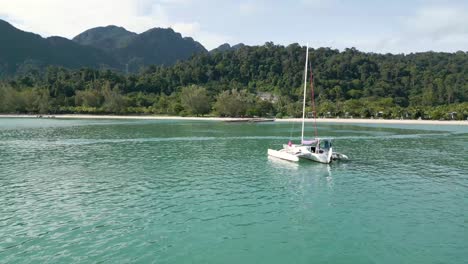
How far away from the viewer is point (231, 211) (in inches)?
898

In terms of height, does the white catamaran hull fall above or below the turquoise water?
above

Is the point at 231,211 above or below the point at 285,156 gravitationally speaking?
below

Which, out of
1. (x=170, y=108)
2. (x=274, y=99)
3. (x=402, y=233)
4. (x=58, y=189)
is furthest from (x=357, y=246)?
(x=274, y=99)

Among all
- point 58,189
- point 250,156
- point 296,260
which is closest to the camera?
point 296,260

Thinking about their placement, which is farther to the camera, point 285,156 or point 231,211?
point 285,156

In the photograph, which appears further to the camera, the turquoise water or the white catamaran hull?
the white catamaran hull

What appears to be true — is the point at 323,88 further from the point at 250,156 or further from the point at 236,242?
the point at 236,242

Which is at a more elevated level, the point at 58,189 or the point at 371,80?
the point at 371,80

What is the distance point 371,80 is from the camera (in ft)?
648

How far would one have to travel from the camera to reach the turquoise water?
55.4ft

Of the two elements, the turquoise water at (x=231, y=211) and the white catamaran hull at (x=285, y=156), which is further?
the white catamaran hull at (x=285, y=156)

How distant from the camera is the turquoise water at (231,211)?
16875mm

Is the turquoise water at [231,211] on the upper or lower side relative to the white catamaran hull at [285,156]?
lower

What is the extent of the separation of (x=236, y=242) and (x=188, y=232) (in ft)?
8.85
